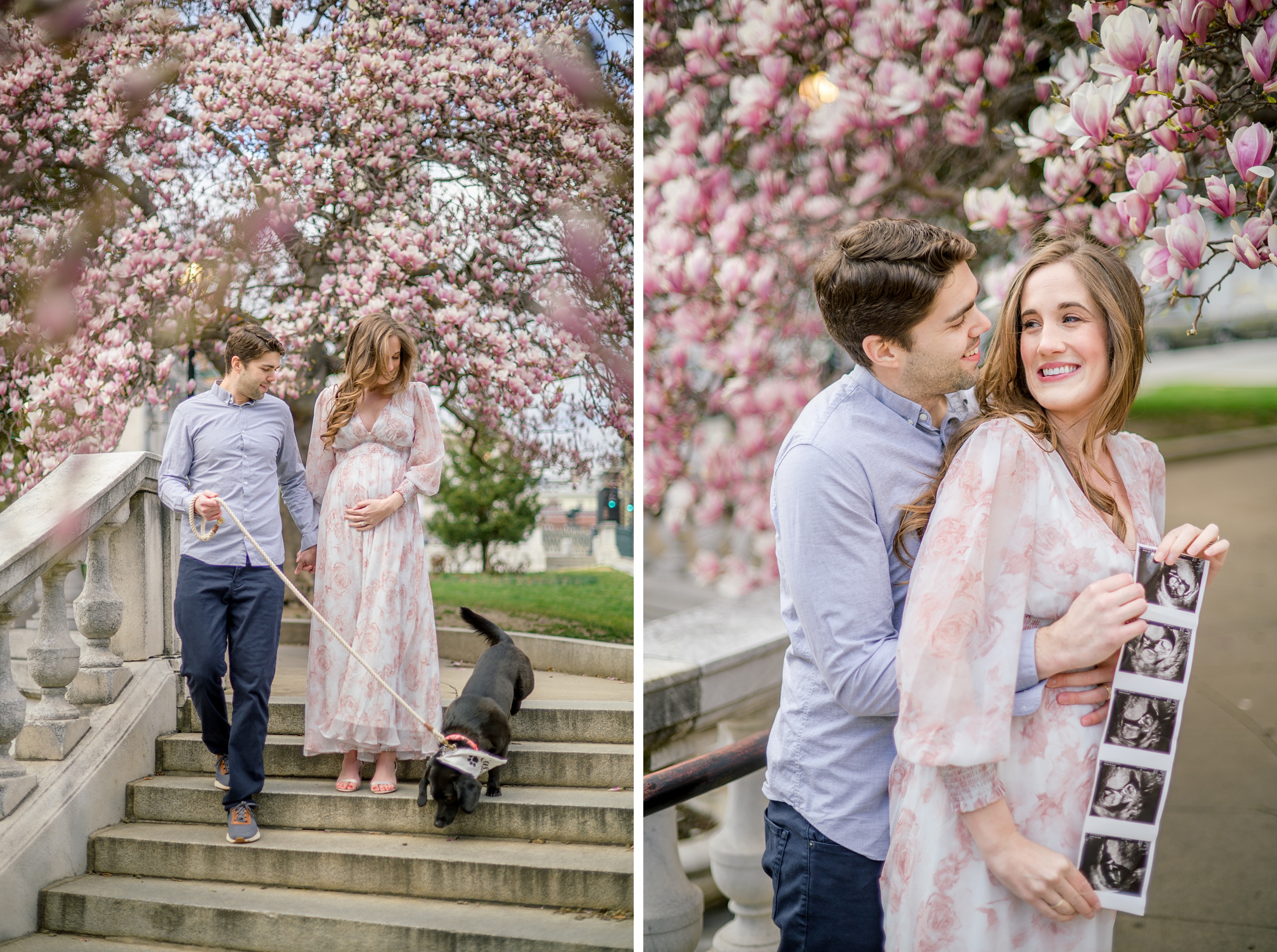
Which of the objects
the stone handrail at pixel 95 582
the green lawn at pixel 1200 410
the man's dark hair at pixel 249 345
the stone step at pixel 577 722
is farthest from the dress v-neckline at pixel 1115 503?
the green lawn at pixel 1200 410

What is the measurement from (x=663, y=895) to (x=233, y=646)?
97 cm

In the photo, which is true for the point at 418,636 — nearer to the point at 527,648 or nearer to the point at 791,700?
the point at 527,648

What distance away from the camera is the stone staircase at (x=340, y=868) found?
1728 millimetres

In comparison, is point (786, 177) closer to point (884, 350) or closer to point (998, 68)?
point (998, 68)

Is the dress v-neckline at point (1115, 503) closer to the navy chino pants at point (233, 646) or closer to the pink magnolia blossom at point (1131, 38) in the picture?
the pink magnolia blossom at point (1131, 38)

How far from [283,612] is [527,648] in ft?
1.63

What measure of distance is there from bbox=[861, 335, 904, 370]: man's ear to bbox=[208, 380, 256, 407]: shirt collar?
123 cm

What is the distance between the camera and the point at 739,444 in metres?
2.17

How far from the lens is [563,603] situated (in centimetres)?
193

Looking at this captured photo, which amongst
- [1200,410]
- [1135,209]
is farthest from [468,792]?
[1200,410]

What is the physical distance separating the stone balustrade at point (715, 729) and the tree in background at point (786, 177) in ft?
0.65

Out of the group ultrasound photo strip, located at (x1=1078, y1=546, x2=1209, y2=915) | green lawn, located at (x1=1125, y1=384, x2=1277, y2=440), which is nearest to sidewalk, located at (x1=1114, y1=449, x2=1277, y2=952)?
green lawn, located at (x1=1125, y1=384, x2=1277, y2=440)

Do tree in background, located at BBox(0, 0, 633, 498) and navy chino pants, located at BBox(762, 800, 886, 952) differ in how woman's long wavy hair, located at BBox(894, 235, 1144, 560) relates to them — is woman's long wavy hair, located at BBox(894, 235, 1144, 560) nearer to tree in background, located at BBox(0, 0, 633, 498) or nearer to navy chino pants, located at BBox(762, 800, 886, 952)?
navy chino pants, located at BBox(762, 800, 886, 952)

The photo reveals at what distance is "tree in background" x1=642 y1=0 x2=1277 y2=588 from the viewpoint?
1.90m
